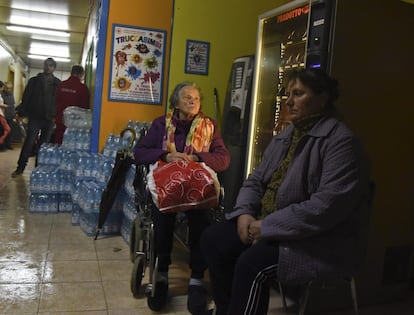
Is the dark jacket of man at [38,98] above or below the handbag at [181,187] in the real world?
above

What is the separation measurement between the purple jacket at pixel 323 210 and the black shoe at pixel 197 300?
2.53 feet

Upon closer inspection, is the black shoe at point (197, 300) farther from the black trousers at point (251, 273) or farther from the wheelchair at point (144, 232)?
the black trousers at point (251, 273)

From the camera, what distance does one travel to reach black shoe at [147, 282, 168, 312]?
2338mm

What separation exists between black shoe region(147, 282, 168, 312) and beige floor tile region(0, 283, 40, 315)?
0.58 metres

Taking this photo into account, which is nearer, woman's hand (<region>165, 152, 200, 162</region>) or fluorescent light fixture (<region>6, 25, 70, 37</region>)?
woman's hand (<region>165, 152, 200, 162</region>)

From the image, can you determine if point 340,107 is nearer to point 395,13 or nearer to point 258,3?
point 395,13

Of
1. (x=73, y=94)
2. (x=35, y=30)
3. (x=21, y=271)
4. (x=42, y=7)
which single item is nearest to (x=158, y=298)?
(x=21, y=271)

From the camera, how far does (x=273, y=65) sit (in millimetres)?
2959

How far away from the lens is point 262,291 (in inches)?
66.2

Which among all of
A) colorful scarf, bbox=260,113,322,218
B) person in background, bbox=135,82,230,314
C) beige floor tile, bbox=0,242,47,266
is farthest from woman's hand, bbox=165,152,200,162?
beige floor tile, bbox=0,242,47,266

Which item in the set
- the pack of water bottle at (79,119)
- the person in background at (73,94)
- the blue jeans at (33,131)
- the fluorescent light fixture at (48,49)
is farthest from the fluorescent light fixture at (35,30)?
the pack of water bottle at (79,119)

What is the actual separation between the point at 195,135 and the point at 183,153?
13 cm

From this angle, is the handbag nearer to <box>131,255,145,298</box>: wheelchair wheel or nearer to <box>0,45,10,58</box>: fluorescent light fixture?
<box>131,255,145,298</box>: wheelchair wheel

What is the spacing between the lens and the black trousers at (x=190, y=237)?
2.40 meters
